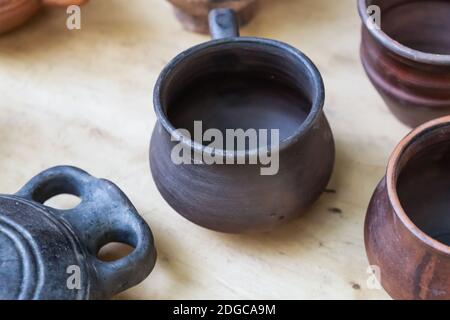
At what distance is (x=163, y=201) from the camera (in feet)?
3.02

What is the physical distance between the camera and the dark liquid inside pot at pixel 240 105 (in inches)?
36.3

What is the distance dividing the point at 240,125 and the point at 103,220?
0.25 metres

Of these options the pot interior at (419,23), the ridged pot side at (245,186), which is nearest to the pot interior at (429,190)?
the ridged pot side at (245,186)

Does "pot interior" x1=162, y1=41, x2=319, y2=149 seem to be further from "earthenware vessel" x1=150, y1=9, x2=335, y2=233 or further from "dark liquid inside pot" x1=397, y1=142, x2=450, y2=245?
"dark liquid inside pot" x1=397, y1=142, x2=450, y2=245

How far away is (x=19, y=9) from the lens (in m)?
1.07

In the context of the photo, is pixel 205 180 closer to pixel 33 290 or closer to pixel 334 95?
pixel 33 290

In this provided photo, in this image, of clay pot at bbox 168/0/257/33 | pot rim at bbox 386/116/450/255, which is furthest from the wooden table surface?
pot rim at bbox 386/116/450/255

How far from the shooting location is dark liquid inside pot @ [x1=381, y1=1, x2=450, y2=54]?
39.2 inches

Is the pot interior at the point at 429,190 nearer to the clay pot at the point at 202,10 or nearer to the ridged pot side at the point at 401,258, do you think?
the ridged pot side at the point at 401,258

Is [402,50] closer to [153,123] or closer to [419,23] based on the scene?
[419,23]

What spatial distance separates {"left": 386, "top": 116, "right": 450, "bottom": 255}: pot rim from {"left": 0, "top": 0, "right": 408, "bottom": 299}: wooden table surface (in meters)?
0.15

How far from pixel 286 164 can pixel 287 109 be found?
19 cm

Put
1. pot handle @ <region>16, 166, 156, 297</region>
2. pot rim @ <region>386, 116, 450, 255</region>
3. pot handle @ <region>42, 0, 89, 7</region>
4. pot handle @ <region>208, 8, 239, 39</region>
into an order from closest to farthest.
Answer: pot rim @ <region>386, 116, 450, 255</region> < pot handle @ <region>16, 166, 156, 297</region> < pot handle @ <region>208, 8, 239, 39</region> < pot handle @ <region>42, 0, 89, 7</region>

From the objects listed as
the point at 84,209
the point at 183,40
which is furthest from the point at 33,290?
the point at 183,40
